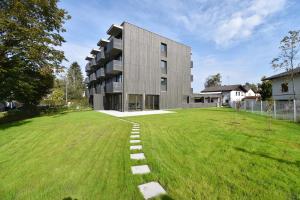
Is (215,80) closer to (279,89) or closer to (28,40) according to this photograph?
(279,89)

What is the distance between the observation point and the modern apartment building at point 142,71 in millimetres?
22406

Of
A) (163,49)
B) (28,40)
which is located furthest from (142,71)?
(28,40)

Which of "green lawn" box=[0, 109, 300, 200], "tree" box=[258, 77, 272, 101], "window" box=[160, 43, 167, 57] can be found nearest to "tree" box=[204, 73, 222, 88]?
"tree" box=[258, 77, 272, 101]

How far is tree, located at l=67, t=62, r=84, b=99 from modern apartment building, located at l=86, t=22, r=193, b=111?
2890 centimetres

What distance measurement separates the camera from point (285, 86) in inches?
942

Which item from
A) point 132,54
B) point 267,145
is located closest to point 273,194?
point 267,145

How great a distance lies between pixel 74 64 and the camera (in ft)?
219

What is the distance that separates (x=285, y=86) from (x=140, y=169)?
2798 centimetres

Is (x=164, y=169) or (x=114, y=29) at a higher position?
(x=114, y=29)

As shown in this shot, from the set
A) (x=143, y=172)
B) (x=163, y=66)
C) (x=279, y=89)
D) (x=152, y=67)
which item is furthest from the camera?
(x=163, y=66)

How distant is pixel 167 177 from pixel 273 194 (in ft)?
6.87

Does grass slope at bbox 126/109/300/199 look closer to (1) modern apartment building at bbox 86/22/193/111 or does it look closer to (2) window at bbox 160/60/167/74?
(1) modern apartment building at bbox 86/22/193/111

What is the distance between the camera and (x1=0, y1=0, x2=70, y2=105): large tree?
500 inches

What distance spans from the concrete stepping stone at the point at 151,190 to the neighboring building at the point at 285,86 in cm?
2589
